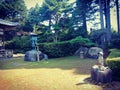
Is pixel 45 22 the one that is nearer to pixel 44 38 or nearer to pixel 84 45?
pixel 44 38

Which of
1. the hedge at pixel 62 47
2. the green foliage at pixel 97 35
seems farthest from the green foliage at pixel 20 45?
the green foliage at pixel 97 35

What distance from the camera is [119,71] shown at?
920cm

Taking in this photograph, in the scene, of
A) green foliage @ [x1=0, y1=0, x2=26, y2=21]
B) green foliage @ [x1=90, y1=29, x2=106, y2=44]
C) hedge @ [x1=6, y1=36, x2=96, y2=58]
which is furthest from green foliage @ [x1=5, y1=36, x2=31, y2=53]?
green foliage @ [x1=90, y1=29, x2=106, y2=44]

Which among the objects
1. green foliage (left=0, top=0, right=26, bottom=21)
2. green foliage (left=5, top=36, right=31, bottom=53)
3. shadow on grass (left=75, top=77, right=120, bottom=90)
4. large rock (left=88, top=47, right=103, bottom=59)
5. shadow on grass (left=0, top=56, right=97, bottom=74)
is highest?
green foliage (left=0, top=0, right=26, bottom=21)

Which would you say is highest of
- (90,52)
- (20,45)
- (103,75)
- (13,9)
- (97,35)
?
(13,9)

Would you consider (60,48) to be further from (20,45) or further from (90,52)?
(20,45)

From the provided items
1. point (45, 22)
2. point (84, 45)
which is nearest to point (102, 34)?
point (84, 45)

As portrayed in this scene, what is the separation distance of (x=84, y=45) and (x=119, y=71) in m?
13.8

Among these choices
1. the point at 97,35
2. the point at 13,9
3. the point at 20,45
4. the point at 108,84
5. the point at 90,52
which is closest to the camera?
the point at 108,84

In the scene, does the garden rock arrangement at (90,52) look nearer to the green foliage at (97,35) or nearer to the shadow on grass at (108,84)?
the green foliage at (97,35)

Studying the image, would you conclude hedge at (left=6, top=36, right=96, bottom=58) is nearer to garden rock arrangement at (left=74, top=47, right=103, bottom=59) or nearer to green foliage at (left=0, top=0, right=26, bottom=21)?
garden rock arrangement at (left=74, top=47, right=103, bottom=59)

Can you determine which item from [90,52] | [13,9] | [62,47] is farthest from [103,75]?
[13,9]

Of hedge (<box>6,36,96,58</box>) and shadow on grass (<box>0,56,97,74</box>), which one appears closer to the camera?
shadow on grass (<box>0,56,97,74</box>)

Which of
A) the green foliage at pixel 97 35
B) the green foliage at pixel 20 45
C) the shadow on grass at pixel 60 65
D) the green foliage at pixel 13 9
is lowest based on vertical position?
the shadow on grass at pixel 60 65
